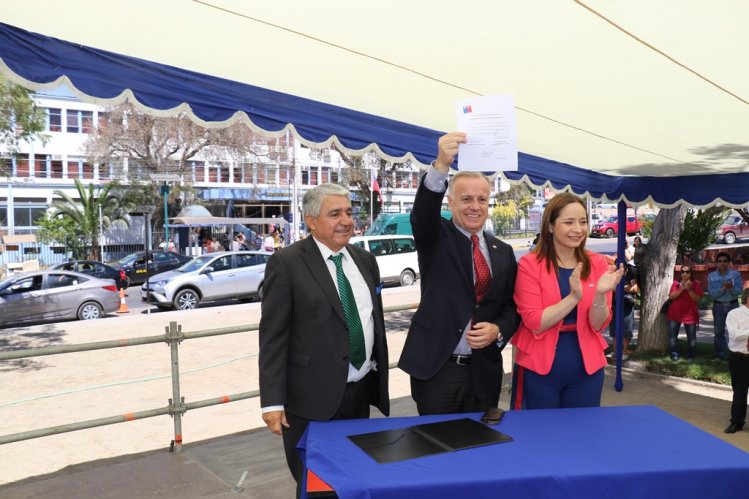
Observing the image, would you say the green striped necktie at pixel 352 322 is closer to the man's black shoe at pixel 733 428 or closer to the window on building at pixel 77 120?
the man's black shoe at pixel 733 428

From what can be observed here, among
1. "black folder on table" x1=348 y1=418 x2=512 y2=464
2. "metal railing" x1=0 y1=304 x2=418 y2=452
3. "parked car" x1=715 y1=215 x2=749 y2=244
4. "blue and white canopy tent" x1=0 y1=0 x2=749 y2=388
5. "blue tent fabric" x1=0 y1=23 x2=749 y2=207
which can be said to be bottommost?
"metal railing" x1=0 y1=304 x2=418 y2=452

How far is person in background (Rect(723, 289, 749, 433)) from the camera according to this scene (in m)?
5.63

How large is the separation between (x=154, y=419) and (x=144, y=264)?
17.7 meters

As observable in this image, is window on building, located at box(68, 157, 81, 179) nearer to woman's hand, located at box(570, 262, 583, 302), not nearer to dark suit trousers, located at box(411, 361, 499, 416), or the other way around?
dark suit trousers, located at box(411, 361, 499, 416)

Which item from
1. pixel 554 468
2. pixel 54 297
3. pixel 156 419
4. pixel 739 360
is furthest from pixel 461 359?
pixel 54 297

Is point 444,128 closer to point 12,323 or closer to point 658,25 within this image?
point 658,25

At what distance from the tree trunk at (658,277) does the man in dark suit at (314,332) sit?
24.9 feet

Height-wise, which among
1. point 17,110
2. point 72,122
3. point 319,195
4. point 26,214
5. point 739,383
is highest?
point 72,122

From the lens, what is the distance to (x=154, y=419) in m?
6.68

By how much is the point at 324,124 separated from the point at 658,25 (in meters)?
2.08

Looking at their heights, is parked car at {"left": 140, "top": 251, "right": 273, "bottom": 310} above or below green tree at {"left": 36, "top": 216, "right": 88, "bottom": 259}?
below

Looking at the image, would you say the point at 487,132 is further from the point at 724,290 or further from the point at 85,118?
the point at 85,118

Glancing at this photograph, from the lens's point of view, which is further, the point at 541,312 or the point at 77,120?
the point at 77,120

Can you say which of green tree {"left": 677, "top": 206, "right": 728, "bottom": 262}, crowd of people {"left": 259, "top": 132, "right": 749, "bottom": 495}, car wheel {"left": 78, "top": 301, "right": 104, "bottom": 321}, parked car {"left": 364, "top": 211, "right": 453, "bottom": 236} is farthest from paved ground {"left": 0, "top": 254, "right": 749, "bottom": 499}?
parked car {"left": 364, "top": 211, "right": 453, "bottom": 236}
